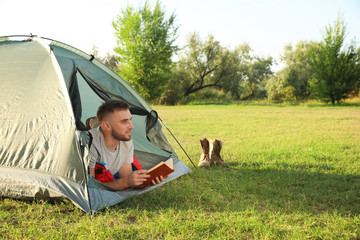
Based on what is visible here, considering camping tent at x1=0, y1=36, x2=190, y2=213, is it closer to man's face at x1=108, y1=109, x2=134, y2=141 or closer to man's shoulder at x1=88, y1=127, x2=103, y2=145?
man's shoulder at x1=88, y1=127, x2=103, y2=145

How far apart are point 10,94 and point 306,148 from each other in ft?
17.7

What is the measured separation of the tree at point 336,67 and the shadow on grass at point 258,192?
20.5 metres

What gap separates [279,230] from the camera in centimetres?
248

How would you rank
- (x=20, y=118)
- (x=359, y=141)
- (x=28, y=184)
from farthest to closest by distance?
1. (x=359, y=141)
2. (x=20, y=118)
3. (x=28, y=184)

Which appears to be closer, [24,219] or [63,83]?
[24,219]

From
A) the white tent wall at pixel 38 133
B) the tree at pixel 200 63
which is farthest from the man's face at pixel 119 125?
the tree at pixel 200 63

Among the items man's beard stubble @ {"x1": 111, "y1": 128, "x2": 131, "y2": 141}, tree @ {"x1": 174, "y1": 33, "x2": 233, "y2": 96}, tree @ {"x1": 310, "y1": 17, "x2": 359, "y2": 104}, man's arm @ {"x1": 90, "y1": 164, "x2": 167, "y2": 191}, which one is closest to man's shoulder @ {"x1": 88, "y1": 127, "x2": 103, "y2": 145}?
man's beard stubble @ {"x1": 111, "y1": 128, "x2": 131, "y2": 141}

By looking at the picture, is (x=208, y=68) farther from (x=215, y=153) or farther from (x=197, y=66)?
(x=215, y=153)

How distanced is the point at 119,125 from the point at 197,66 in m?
26.4

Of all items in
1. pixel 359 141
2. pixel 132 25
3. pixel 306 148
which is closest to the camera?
pixel 306 148

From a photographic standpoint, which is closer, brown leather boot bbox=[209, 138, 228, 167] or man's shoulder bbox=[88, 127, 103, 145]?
man's shoulder bbox=[88, 127, 103, 145]

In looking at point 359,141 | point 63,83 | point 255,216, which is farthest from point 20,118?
point 359,141

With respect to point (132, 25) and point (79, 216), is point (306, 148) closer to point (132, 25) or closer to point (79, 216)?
point (79, 216)

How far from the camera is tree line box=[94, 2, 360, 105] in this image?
2114 centimetres
